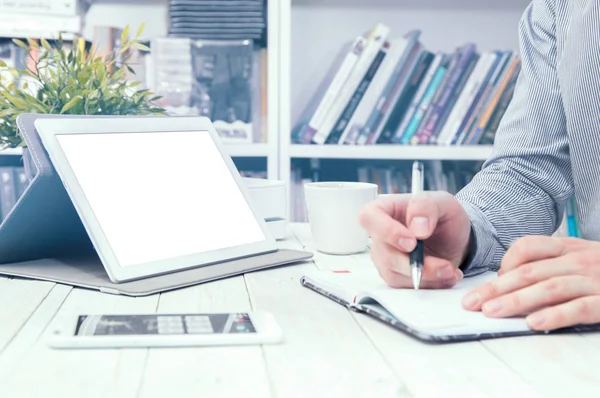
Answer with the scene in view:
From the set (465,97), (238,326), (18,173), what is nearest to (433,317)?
(238,326)

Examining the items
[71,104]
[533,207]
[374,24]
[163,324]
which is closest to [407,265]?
[163,324]

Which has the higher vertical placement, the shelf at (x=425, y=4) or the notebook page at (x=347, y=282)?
the shelf at (x=425, y=4)

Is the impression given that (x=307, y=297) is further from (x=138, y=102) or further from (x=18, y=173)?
(x=18, y=173)

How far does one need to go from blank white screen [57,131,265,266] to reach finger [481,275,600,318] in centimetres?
37

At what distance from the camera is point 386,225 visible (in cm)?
65

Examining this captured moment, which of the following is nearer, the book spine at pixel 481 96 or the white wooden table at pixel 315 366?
the white wooden table at pixel 315 366

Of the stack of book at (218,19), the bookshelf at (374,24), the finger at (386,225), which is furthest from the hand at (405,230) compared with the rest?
the bookshelf at (374,24)

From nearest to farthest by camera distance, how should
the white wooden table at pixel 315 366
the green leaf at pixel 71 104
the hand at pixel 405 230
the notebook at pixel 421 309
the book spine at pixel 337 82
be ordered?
the white wooden table at pixel 315 366 → the notebook at pixel 421 309 → the hand at pixel 405 230 → the green leaf at pixel 71 104 → the book spine at pixel 337 82

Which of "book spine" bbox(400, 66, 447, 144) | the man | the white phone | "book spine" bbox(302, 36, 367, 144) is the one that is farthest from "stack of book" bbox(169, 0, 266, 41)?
the white phone

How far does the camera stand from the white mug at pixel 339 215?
94 cm

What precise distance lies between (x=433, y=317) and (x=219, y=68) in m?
1.43

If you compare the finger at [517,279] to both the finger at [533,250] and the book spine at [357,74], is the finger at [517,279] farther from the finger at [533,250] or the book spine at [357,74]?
the book spine at [357,74]

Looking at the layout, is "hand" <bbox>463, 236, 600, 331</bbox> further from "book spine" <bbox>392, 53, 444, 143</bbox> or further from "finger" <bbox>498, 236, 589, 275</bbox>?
"book spine" <bbox>392, 53, 444, 143</bbox>

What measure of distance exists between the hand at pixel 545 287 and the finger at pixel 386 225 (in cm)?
8
